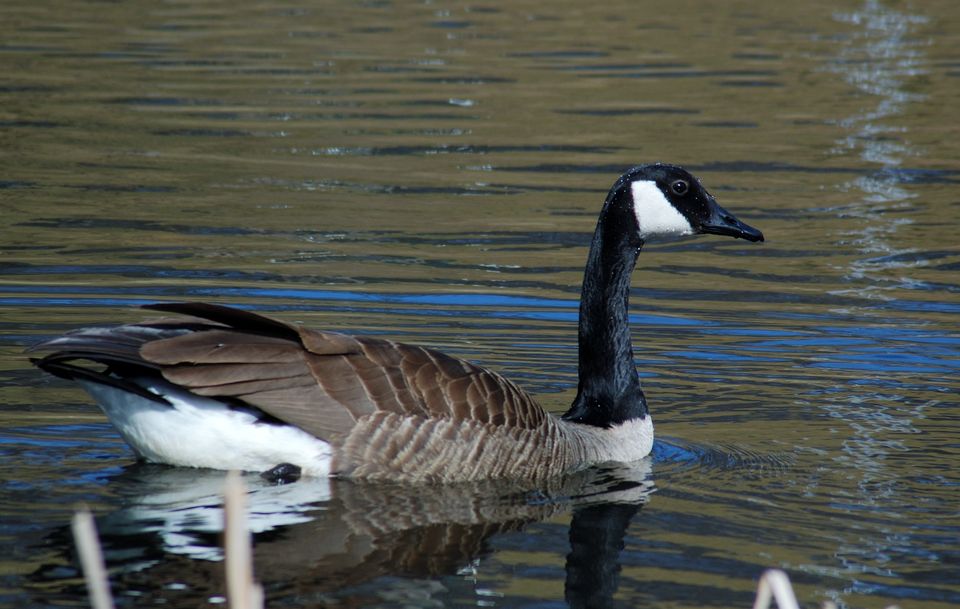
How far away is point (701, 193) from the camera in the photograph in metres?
8.91

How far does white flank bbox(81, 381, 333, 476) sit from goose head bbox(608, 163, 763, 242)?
7.98 ft

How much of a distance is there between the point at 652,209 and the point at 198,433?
9.89 ft

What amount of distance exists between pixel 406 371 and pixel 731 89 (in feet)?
50.6

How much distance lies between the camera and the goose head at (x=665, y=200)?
29.1 feet

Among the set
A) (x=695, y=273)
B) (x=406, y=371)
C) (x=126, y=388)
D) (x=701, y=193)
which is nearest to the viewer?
(x=126, y=388)

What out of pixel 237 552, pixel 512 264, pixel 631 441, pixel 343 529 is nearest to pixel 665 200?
pixel 631 441

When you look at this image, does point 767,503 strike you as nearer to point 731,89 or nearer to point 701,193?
point 701,193

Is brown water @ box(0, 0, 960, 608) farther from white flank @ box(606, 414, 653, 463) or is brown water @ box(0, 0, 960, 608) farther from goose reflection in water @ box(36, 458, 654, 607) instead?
white flank @ box(606, 414, 653, 463)

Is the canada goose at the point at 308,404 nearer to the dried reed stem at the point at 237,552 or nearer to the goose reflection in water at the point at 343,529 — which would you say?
the goose reflection in water at the point at 343,529

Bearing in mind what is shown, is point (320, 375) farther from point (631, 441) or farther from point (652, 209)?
point (652, 209)

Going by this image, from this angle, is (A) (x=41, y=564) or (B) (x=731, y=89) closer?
(A) (x=41, y=564)

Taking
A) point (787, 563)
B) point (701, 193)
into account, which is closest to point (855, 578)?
point (787, 563)

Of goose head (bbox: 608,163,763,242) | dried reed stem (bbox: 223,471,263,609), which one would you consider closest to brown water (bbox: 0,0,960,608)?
goose head (bbox: 608,163,763,242)

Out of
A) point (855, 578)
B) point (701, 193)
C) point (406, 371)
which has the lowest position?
point (855, 578)
